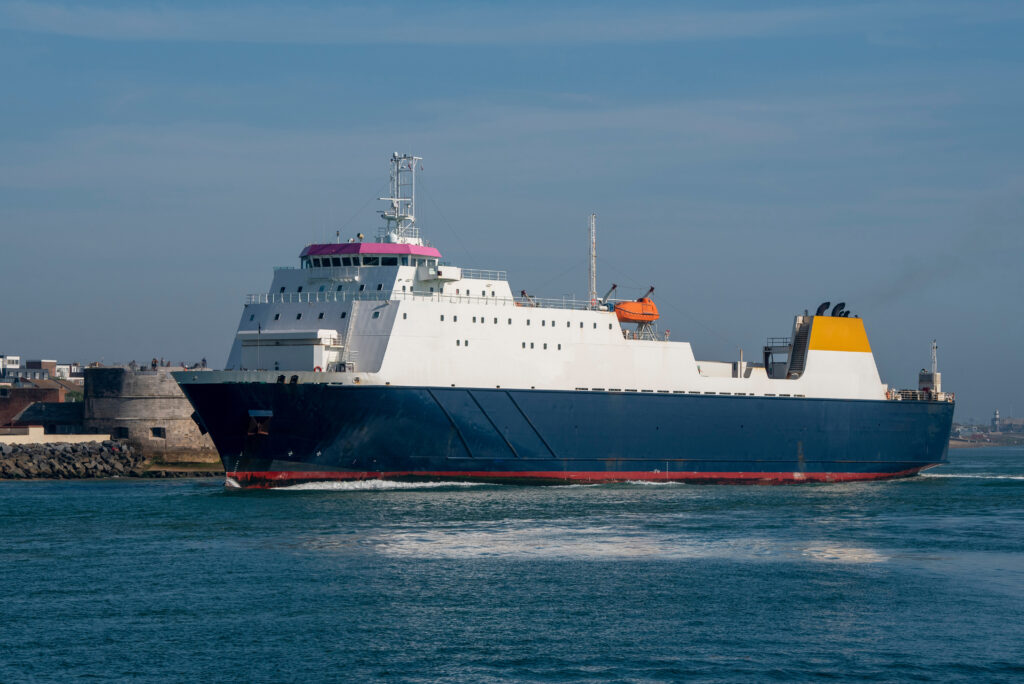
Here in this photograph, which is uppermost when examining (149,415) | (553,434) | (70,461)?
(149,415)

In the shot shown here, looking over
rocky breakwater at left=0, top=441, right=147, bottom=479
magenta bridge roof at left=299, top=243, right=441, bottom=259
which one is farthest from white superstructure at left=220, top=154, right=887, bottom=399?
rocky breakwater at left=0, top=441, right=147, bottom=479

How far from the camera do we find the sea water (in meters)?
15.2

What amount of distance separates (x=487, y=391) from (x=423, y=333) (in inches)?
97.7

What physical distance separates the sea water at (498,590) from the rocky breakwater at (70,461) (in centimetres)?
1130

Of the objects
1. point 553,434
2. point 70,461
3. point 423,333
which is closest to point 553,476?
point 553,434

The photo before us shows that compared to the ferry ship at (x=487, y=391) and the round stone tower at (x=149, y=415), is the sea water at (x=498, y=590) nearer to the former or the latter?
the ferry ship at (x=487, y=391)

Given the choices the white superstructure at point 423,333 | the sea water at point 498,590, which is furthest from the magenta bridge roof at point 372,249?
the sea water at point 498,590

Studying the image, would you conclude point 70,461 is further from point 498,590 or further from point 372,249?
point 498,590

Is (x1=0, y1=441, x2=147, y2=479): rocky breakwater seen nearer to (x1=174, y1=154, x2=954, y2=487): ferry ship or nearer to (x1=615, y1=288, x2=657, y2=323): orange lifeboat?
(x1=174, y1=154, x2=954, y2=487): ferry ship

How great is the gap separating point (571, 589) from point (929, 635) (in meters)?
5.68

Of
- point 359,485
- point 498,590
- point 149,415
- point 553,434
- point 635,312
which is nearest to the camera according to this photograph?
point 498,590

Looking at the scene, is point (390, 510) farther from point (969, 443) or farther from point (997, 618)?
point (969, 443)

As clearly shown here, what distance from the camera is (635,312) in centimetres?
3997

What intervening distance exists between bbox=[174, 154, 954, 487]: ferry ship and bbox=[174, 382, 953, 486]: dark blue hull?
51 millimetres
